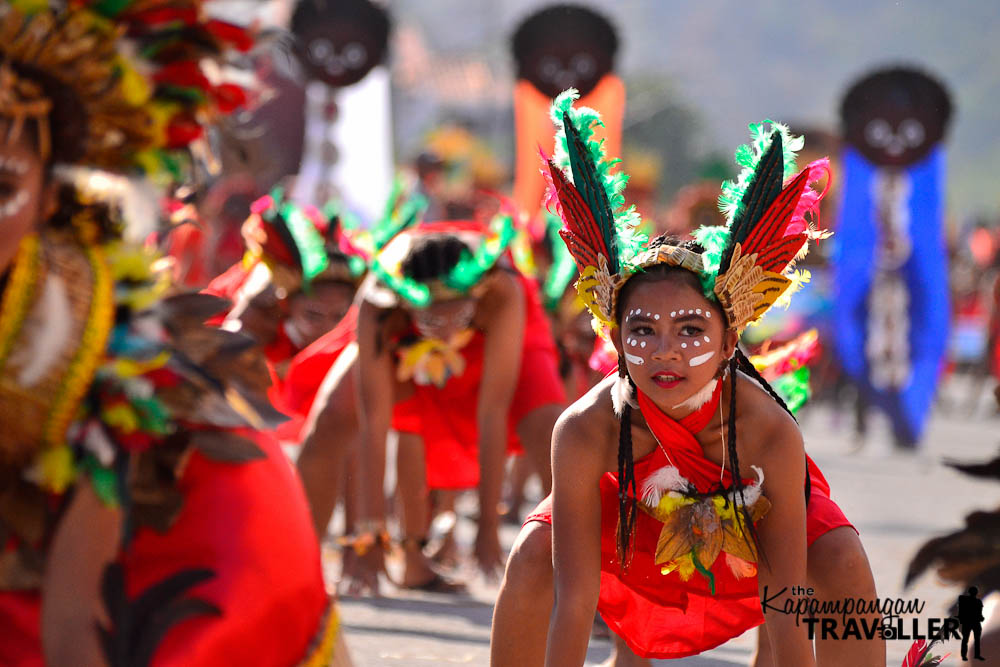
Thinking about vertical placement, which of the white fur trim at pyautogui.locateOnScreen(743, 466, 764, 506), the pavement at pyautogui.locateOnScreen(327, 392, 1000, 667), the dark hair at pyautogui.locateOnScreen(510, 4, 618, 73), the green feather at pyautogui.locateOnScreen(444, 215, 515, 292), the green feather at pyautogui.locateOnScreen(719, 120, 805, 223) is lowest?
the pavement at pyautogui.locateOnScreen(327, 392, 1000, 667)

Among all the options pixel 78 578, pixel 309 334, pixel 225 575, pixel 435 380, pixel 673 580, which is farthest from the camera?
pixel 309 334

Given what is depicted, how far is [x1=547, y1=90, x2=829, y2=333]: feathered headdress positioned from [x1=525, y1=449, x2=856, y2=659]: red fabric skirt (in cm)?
44

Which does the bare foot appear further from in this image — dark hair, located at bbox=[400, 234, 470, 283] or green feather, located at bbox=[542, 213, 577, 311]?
green feather, located at bbox=[542, 213, 577, 311]

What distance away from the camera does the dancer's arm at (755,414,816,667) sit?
3.62 metres

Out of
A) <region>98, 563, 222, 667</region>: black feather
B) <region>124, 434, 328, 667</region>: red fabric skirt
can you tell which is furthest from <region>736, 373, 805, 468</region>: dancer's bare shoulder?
<region>98, 563, 222, 667</region>: black feather

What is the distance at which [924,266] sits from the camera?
13.0m

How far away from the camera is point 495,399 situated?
6.05 meters

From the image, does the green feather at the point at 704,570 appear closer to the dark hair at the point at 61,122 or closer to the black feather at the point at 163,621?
the black feather at the point at 163,621

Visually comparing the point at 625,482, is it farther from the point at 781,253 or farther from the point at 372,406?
the point at 372,406

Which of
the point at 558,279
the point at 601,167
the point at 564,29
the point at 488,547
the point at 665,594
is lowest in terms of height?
the point at 488,547

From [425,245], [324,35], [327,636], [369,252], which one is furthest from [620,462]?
[324,35]

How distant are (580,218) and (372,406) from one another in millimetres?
2326

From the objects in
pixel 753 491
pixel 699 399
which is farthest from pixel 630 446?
pixel 753 491

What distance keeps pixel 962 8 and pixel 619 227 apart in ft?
459
